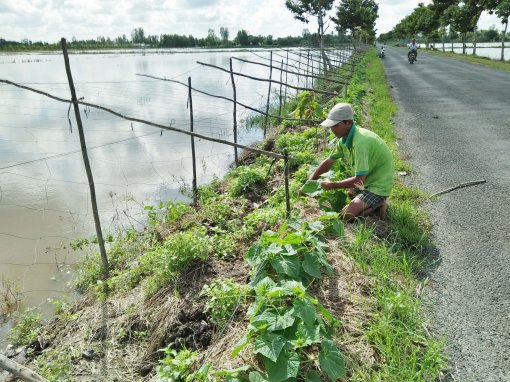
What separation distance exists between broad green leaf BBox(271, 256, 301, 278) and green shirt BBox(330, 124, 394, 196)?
146 cm

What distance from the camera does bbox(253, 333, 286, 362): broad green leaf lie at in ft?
7.82

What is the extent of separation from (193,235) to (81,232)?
116 inches

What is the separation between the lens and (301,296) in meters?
2.70

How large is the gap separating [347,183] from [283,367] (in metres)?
2.33

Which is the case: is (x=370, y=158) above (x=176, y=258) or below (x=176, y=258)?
above

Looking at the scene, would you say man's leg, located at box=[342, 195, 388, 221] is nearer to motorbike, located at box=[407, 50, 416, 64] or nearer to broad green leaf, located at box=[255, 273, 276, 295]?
broad green leaf, located at box=[255, 273, 276, 295]

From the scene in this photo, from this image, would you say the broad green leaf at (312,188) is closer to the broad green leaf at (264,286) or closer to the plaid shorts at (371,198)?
the plaid shorts at (371,198)

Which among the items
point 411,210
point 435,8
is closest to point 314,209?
point 411,210

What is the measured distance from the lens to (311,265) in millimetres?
3275

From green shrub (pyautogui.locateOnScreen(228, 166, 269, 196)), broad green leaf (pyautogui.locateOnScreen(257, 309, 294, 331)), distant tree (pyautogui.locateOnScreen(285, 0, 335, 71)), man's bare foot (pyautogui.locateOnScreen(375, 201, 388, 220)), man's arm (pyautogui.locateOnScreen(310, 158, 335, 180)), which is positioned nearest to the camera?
broad green leaf (pyautogui.locateOnScreen(257, 309, 294, 331))

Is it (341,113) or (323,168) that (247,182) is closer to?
(323,168)

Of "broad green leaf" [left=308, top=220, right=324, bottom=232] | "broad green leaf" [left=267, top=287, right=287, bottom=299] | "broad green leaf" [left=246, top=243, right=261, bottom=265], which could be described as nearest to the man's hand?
"broad green leaf" [left=308, top=220, right=324, bottom=232]

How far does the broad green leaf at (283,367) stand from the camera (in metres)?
2.33

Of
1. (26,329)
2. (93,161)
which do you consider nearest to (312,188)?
(26,329)
